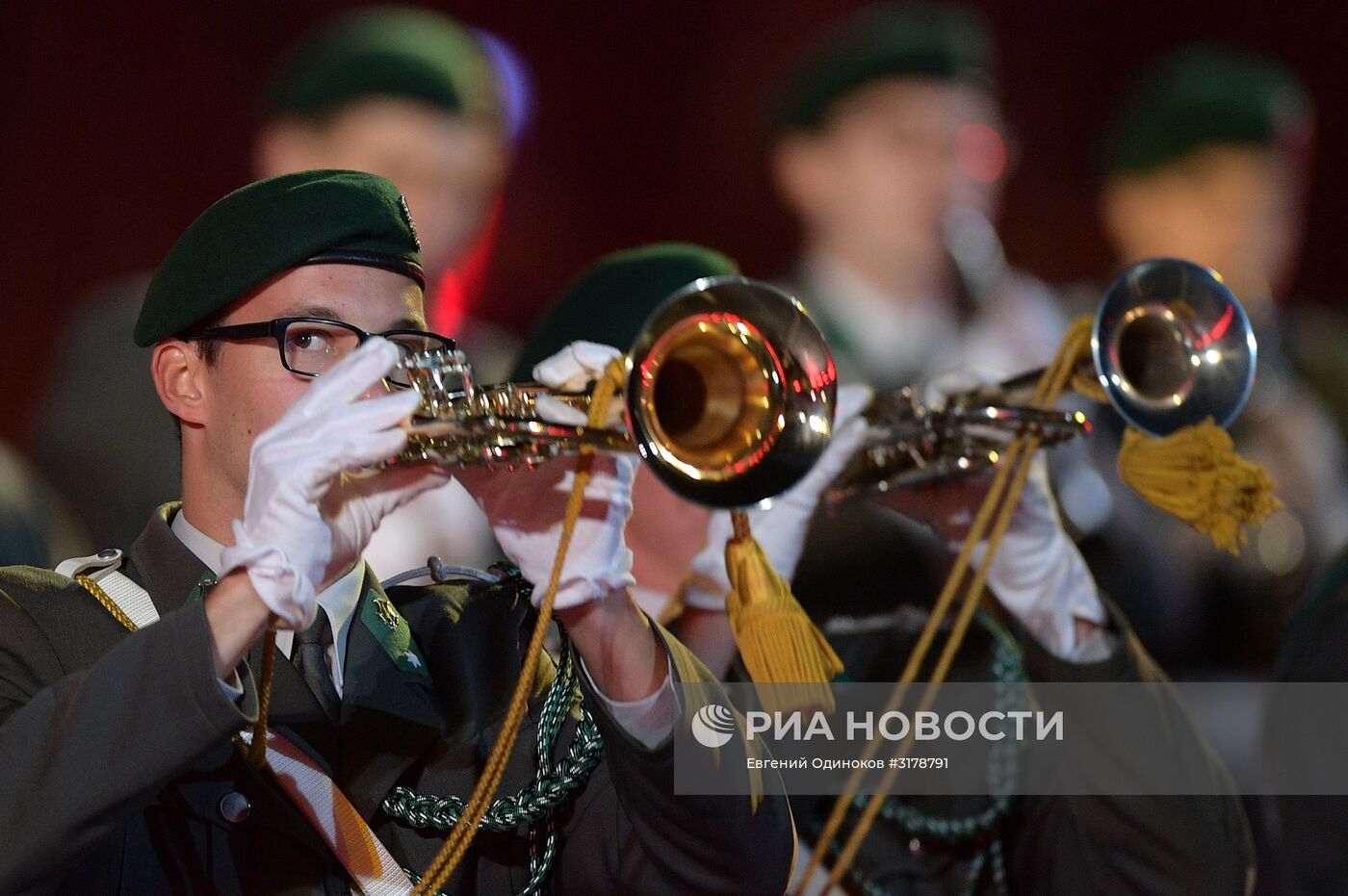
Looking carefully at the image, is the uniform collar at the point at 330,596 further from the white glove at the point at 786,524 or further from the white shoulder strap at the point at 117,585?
the white glove at the point at 786,524

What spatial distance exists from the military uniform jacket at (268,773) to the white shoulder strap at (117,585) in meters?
0.02

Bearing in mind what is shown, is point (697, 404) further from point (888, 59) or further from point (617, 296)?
point (888, 59)

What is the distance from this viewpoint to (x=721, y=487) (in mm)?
2146

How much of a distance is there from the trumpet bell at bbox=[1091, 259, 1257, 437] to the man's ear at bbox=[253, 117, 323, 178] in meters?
2.32

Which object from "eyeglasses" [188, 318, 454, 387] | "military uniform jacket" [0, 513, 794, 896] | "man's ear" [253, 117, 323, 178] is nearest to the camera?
"military uniform jacket" [0, 513, 794, 896]

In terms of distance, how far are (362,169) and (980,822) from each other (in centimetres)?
211

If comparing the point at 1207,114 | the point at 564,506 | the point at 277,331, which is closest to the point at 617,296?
the point at 564,506

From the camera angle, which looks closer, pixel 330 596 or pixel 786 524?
pixel 330 596

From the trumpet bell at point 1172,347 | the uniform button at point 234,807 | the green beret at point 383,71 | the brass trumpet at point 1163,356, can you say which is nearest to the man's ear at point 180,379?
the uniform button at point 234,807

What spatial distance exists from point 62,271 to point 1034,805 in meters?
3.38

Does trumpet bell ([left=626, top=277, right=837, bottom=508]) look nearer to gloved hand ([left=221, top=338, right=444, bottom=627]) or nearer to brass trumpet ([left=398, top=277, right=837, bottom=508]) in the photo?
brass trumpet ([left=398, top=277, right=837, bottom=508])

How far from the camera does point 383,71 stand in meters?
4.35

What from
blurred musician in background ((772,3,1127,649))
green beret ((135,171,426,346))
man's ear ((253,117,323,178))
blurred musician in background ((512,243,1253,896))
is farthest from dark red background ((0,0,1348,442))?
green beret ((135,171,426,346))

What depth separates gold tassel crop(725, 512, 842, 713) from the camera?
2.36 meters
